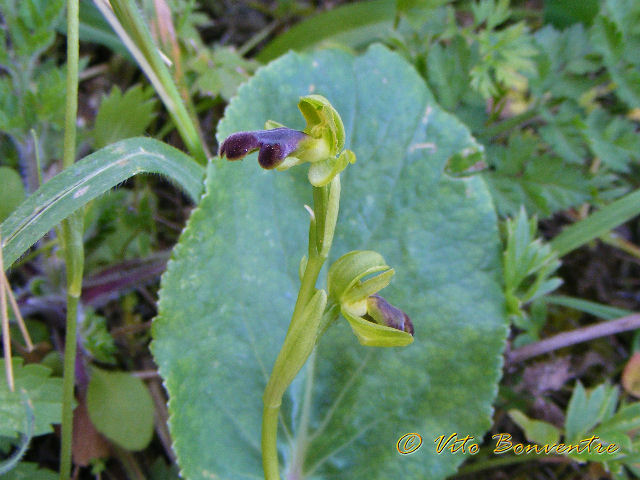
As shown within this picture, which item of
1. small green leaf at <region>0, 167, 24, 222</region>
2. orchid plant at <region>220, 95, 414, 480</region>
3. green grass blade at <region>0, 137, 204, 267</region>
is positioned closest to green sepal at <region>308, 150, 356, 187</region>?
orchid plant at <region>220, 95, 414, 480</region>

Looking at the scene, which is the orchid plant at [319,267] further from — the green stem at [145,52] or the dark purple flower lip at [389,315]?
the green stem at [145,52]

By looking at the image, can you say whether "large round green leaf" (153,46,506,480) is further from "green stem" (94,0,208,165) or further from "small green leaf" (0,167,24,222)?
"small green leaf" (0,167,24,222)

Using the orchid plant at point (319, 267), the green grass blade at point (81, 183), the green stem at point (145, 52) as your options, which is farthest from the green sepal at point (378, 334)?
the green stem at point (145, 52)

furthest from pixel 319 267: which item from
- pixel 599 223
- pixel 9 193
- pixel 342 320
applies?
pixel 599 223

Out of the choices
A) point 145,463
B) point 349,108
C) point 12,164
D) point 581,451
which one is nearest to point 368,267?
point 349,108

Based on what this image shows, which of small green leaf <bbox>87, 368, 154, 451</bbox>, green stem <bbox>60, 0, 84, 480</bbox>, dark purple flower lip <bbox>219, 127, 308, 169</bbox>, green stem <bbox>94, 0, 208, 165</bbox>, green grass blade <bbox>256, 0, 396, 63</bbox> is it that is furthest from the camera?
green grass blade <bbox>256, 0, 396, 63</bbox>

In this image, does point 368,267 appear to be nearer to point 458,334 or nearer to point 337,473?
point 458,334
